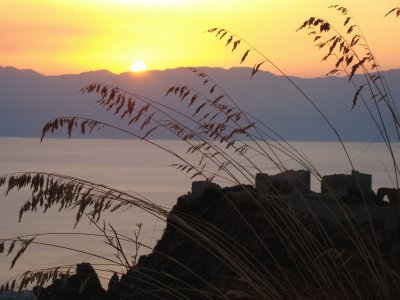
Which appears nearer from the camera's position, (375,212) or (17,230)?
(375,212)

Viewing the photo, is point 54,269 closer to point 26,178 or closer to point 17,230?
point 26,178

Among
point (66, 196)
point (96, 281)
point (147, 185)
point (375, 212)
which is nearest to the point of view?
point (66, 196)

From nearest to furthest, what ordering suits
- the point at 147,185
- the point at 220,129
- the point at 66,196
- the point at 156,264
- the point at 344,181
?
1. the point at 66,196
2. the point at 220,129
3. the point at 156,264
4. the point at 344,181
5. the point at 147,185

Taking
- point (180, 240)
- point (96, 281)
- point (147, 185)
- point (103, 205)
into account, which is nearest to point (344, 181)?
point (180, 240)

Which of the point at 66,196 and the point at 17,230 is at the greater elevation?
the point at 17,230

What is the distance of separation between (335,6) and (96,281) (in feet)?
22.4

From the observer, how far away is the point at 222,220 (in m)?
7.09

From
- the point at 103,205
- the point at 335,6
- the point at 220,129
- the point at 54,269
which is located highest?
the point at 335,6

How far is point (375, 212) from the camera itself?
659 cm

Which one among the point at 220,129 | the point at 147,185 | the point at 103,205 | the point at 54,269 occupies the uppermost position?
the point at 147,185

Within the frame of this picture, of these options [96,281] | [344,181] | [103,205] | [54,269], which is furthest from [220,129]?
[96,281]

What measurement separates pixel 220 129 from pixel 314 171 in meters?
0.51

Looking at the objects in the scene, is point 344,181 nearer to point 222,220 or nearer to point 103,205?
point 222,220

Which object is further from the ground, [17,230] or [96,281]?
[17,230]
